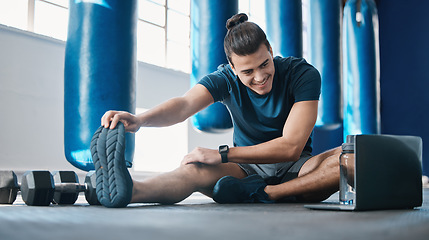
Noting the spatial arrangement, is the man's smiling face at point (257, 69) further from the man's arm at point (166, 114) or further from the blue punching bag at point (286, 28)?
the blue punching bag at point (286, 28)

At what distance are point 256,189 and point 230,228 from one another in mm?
778

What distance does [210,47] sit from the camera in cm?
220

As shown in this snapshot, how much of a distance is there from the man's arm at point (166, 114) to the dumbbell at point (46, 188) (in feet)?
0.81

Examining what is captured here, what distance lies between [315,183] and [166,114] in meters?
0.53

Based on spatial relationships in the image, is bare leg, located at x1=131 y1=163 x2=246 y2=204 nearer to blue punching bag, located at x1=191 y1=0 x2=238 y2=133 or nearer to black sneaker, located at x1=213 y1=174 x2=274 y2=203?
black sneaker, located at x1=213 y1=174 x2=274 y2=203

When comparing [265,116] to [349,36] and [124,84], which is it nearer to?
[124,84]

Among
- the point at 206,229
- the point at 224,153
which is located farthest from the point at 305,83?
the point at 206,229

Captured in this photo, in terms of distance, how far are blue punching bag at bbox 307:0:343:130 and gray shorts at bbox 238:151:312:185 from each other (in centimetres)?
182

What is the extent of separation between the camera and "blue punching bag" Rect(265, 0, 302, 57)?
106 inches

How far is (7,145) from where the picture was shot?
2779 millimetres

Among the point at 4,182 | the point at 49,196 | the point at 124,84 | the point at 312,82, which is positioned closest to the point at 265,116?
the point at 312,82

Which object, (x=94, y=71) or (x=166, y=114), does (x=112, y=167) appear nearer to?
(x=166, y=114)

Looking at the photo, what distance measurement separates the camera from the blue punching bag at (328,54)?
133 inches

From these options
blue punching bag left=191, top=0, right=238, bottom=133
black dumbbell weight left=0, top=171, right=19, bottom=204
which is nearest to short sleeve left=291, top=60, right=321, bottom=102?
blue punching bag left=191, top=0, right=238, bottom=133
